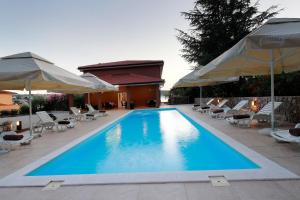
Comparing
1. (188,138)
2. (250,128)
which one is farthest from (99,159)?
(250,128)

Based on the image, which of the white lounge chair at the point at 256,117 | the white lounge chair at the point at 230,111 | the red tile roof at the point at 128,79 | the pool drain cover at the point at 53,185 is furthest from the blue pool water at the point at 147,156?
the red tile roof at the point at 128,79

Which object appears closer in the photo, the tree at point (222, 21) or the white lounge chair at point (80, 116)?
the white lounge chair at point (80, 116)

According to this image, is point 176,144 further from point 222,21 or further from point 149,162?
point 222,21

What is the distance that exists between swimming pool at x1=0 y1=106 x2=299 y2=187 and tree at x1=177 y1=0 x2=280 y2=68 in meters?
16.7

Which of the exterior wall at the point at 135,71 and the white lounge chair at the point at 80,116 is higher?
the exterior wall at the point at 135,71

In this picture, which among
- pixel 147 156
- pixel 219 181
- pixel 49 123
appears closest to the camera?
pixel 219 181

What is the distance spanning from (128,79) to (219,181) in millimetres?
23963

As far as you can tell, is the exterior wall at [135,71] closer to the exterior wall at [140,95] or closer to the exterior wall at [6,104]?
the exterior wall at [140,95]

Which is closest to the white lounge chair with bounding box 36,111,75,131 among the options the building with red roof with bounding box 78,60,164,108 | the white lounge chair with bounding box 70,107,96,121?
the white lounge chair with bounding box 70,107,96,121

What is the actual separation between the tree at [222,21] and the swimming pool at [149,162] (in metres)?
16.7

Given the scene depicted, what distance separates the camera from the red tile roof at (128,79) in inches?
1017

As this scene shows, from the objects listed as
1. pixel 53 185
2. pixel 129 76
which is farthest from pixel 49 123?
pixel 129 76

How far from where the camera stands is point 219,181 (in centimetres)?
405

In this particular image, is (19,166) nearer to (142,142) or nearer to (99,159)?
(99,159)
